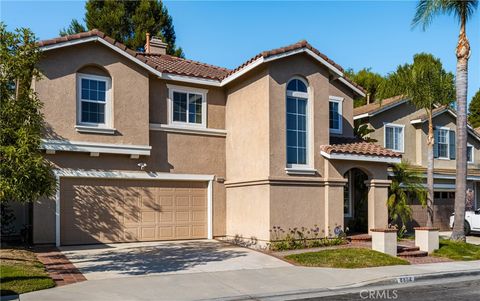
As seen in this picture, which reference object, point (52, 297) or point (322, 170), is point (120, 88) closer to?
point (322, 170)

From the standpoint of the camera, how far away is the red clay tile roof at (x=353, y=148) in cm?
1731

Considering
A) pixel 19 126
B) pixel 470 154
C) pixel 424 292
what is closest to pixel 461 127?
pixel 424 292

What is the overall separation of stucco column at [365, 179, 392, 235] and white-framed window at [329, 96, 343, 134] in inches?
113

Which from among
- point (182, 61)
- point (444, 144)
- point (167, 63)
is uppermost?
point (182, 61)

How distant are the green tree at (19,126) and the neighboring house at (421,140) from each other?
633 inches

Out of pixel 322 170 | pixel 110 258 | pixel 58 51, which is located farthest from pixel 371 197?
pixel 58 51

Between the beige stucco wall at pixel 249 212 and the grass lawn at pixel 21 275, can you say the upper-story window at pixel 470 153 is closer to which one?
the beige stucco wall at pixel 249 212

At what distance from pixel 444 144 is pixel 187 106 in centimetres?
1426

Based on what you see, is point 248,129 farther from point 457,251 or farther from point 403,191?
point 457,251

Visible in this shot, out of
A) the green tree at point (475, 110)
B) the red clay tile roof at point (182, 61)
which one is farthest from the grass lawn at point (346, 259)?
the green tree at point (475, 110)

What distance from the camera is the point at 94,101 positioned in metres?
16.6

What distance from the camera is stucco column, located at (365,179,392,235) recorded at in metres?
18.2

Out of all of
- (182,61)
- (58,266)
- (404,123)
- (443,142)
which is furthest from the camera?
(443,142)

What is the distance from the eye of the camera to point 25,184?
424 inches
